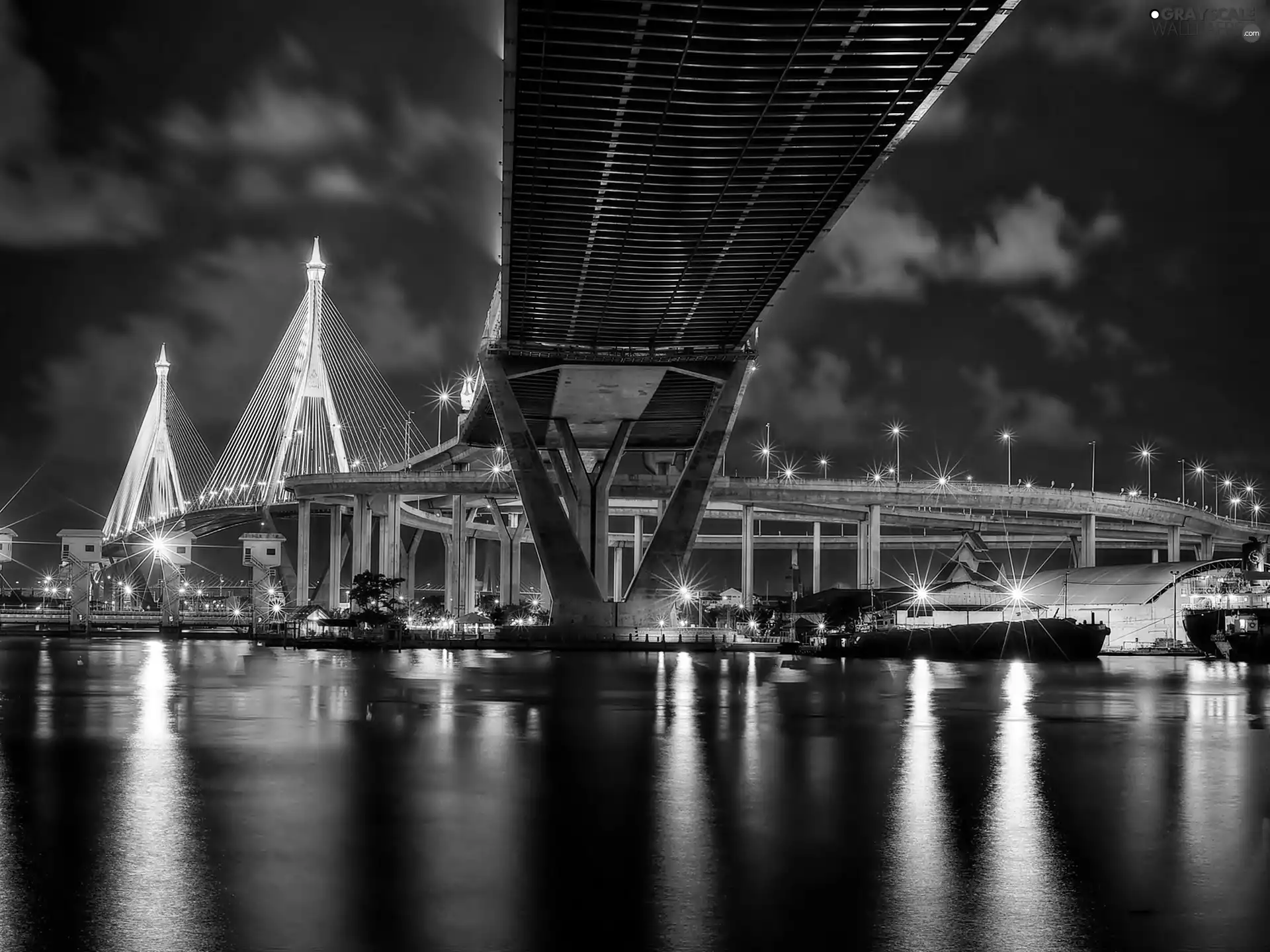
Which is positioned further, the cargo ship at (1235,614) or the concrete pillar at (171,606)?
the concrete pillar at (171,606)

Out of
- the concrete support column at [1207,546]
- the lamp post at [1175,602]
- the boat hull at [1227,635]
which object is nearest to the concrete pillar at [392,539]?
the lamp post at [1175,602]

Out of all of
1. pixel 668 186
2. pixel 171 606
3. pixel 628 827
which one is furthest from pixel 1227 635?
pixel 171 606

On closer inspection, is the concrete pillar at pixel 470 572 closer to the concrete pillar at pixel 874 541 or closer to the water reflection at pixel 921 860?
the concrete pillar at pixel 874 541

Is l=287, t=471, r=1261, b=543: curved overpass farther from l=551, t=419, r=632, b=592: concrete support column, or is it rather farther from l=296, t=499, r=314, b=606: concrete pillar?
l=551, t=419, r=632, b=592: concrete support column

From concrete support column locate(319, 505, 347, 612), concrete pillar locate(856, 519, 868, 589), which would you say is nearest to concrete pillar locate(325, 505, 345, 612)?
concrete support column locate(319, 505, 347, 612)

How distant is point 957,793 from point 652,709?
13298 mm

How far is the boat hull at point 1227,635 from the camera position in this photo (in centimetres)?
6481

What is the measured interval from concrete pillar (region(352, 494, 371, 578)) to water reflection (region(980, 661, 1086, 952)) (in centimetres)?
10981

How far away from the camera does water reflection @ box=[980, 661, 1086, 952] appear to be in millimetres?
9227

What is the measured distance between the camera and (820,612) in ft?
319

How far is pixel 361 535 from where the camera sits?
125m

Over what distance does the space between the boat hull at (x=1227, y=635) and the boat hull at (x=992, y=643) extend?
6177 mm

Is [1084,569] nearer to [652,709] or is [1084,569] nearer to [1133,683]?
[1133,683]

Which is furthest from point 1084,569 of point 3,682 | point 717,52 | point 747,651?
point 3,682
